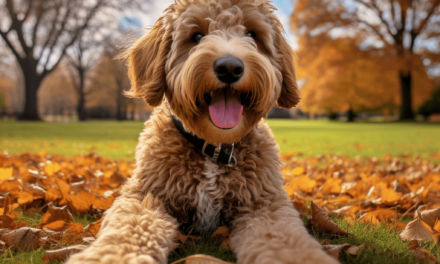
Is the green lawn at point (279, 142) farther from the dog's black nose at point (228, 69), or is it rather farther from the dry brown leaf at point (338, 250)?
the dry brown leaf at point (338, 250)

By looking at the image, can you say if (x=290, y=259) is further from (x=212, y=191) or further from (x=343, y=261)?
(x=212, y=191)

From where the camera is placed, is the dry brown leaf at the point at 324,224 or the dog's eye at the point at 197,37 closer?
the dry brown leaf at the point at 324,224

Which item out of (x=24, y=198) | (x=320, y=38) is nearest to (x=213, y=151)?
(x=24, y=198)

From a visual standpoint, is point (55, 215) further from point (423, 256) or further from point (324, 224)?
point (423, 256)

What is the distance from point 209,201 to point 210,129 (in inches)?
20.0

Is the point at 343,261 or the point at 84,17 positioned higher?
the point at 84,17

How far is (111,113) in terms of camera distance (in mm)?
55594

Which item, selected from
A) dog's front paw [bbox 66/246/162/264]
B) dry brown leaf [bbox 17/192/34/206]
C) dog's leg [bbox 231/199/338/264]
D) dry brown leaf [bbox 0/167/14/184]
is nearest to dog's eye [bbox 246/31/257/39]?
dog's leg [bbox 231/199/338/264]

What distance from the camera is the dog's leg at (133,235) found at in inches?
63.4

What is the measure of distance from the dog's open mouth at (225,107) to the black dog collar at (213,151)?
0.21m

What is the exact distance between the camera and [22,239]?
212cm

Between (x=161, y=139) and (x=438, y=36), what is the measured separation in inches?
1309

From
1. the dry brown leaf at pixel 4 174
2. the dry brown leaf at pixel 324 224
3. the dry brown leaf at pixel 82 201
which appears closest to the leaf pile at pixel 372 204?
the dry brown leaf at pixel 324 224

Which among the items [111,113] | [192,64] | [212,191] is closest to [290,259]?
[212,191]
